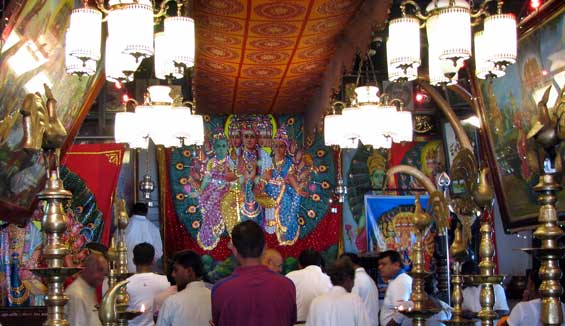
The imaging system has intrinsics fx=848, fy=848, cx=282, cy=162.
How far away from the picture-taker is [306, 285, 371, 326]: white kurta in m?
6.05

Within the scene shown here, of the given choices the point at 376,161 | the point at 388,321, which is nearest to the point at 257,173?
the point at 376,161

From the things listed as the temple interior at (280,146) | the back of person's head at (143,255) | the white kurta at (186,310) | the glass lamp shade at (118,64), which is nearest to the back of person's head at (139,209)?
the temple interior at (280,146)

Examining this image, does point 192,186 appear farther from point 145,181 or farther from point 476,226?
point 476,226

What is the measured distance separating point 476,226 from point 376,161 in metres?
2.11

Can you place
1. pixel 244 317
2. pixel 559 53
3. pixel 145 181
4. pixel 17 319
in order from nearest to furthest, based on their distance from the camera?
pixel 244 317, pixel 559 53, pixel 17 319, pixel 145 181

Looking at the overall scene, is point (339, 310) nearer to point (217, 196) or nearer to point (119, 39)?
point (119, 39)

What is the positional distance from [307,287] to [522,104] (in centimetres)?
259

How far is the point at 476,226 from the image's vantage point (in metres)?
15.0

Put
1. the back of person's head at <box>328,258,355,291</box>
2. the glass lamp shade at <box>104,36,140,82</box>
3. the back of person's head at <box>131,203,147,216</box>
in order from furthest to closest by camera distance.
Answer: the back of person's head at <box>131,203,147,216</box> → the glass lamp shade at <box>104,36,140,82</box> → the back of person's head at <box>328,258,355,291</box>

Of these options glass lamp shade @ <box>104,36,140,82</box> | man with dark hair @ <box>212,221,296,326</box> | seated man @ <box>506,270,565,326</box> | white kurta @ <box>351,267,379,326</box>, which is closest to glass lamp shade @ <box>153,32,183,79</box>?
glass lamp shade @ <box>104,36,140,82</box>

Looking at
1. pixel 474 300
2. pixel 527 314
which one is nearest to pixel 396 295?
pixel 474 300

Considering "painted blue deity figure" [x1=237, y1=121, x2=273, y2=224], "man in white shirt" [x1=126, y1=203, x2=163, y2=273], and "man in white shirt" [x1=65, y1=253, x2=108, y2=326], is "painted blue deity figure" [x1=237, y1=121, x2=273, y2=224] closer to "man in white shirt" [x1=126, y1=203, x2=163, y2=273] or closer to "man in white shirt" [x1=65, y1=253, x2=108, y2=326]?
"man in white shirt" [x1=126, y1=203, x2=163, y2=273]

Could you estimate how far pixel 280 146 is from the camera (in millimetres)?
14883

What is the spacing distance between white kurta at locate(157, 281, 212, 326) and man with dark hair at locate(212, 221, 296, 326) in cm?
112
